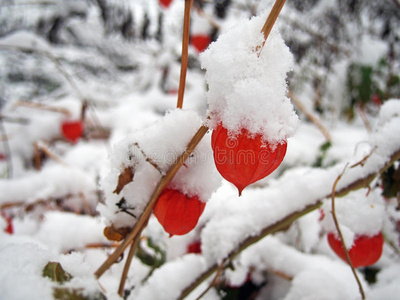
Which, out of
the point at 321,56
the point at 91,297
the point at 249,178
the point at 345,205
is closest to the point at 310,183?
the point at 345,205

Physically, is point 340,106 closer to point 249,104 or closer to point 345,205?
point 345,205

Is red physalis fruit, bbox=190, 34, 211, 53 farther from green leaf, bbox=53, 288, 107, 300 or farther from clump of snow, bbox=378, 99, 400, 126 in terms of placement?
green leaf, bbox=53, 288, 107, 300

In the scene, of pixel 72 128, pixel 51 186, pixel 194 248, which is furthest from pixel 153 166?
pixel 72 128

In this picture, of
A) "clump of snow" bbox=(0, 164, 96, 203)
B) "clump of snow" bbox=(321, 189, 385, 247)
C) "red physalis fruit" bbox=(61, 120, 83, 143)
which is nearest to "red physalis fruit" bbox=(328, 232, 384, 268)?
"clump of snow" bbox=(321, 189, 385, 247)

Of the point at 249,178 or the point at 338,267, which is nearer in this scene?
the point at 249,178

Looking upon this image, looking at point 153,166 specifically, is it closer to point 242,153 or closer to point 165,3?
point 242,153

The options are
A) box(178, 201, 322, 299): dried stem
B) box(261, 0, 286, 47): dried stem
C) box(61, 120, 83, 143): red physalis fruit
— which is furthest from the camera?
box(61, 120, 83, 143): red physalis fruit
